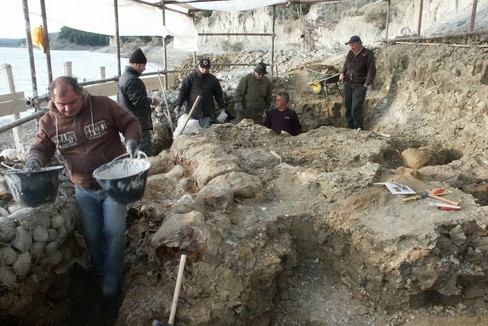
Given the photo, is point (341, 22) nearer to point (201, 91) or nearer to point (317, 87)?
point (317, 87)

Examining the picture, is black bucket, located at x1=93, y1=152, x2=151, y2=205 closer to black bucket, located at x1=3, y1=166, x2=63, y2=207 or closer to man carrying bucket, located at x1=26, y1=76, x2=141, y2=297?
man carrying bucket, located at x1=26, y1=76, x2=141, y2=297

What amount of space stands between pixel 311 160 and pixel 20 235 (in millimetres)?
3537

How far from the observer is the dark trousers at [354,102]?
305 inches

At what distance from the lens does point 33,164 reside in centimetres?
309

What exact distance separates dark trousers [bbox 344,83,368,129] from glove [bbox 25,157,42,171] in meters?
6.11

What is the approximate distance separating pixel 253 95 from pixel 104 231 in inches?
214

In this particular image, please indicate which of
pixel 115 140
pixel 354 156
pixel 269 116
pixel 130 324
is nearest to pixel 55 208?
pixel 115 140

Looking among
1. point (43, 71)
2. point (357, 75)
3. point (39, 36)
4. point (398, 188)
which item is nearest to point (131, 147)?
point (398, 188)

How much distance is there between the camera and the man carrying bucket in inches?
126

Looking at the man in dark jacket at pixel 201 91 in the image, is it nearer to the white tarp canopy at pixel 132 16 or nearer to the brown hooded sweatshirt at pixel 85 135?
the white tarp canopy at pixel 132 16

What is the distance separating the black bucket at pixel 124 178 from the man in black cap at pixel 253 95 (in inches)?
211

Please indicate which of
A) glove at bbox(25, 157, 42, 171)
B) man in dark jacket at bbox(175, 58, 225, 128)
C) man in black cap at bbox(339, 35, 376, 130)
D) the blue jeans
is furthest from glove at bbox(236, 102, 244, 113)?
glove at bbox(25, 157, 42, 171)

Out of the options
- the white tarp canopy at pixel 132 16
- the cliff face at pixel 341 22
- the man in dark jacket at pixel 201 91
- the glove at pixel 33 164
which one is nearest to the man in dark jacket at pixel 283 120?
the man in dark jacket at pixel 201 91

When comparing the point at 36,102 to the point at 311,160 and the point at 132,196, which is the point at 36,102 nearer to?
the point at 132,196
